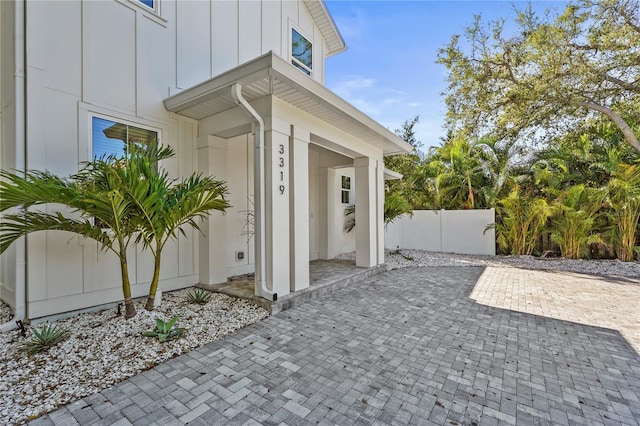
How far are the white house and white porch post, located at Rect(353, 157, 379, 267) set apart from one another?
37.8 inches

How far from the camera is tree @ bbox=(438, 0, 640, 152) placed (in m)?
7.90

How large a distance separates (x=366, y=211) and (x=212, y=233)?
3855 millimetres

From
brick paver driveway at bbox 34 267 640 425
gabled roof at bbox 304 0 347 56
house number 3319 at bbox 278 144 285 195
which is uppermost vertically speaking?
gabled roof at bbox 304 0 347 56

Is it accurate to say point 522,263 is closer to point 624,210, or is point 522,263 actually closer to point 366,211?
point 624,210

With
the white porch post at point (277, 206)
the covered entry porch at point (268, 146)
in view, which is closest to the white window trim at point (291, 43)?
the covered entry porch at point (268, 146)

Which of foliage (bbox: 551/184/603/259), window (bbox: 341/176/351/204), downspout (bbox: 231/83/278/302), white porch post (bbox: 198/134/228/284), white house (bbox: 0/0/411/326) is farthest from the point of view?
window (bbox: 341/176/351/204)

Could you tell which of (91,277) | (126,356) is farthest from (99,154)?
(126,356)

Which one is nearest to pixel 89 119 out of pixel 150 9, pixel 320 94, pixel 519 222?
pixel 150 9

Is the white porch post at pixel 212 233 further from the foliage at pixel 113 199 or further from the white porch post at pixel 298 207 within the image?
the white porch post at pixel 298 207

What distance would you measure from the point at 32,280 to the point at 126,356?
193cm

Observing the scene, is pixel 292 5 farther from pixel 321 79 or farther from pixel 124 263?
pixel 124 263

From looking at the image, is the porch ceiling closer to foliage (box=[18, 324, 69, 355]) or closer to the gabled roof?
foliage (box=[18, 324, 69, 355])

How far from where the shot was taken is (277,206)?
4.67m

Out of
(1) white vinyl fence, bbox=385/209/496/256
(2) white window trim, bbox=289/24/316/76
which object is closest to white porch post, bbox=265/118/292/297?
(2) white window trim, bbox=289/24/316/76
